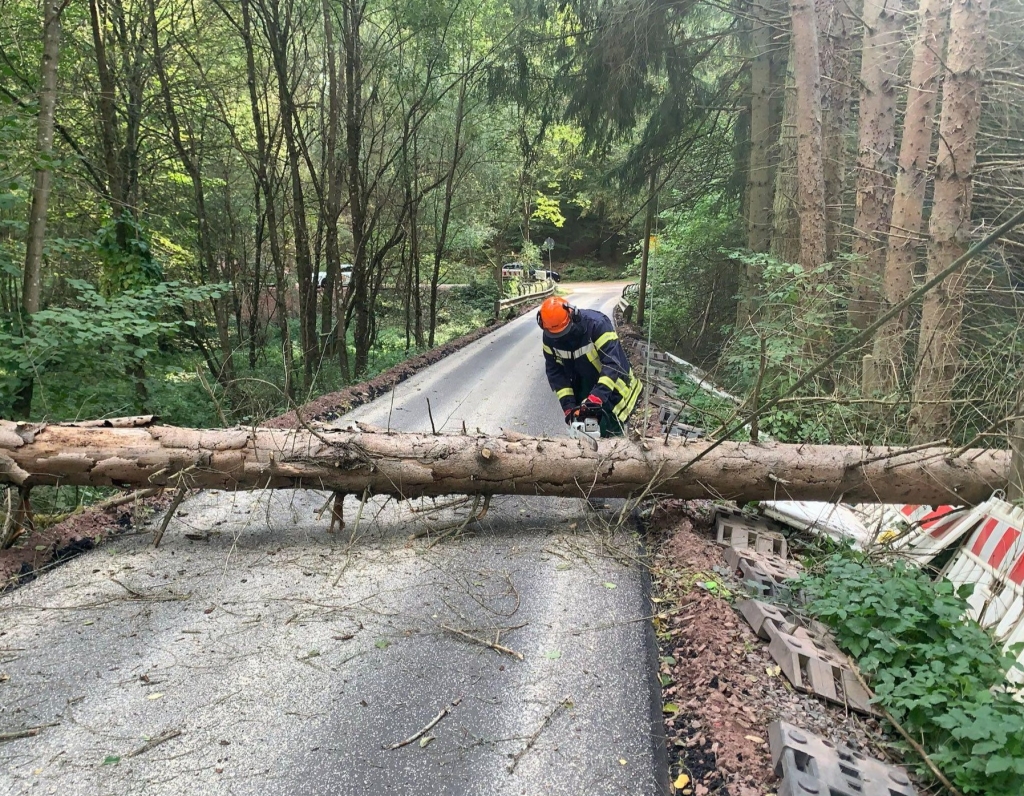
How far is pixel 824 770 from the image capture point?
2070 millimetres

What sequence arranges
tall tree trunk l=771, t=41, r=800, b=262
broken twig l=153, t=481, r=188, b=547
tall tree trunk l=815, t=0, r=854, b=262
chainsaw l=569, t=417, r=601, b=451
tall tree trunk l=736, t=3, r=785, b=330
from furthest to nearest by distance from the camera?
1. tall tree trunk l=736, t=3, r=785, b=330
2. tall tree trunk l=815, t=0, r=854, b=262
3. tall tree trunk l=771, t=41, r=800, b=262
4. chainsaw l=569, t=417, r=601, b=451
5. broken twig l=153, t=481, r=188, b=547

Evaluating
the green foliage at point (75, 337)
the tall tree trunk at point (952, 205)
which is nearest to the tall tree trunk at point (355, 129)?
the green foliage at point (75, 337)

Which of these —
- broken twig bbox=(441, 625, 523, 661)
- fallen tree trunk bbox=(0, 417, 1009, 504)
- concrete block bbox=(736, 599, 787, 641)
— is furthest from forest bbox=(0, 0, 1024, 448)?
broken twig bbox=(441, 625, 523, 661)

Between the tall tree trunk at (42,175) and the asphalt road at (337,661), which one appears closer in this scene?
the asphalt road at (337,661)

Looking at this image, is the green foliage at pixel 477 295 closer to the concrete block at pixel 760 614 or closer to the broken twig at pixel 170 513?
the broken twig at pixel 170 513

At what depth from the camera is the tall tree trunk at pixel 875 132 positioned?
694 cm

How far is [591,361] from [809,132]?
15.2 feet

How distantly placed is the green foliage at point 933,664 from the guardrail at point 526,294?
65.4 ft

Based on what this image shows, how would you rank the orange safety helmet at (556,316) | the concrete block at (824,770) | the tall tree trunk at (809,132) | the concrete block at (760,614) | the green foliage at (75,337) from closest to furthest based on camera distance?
1. the concrete block at (824,770)
2. the concrete block at (760,614)
3. the orange safety helmet at (556,316)
4. the green foliage at (75,337)
5. the tall tree trunk at (809,132)

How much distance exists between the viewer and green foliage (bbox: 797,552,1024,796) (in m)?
2.00

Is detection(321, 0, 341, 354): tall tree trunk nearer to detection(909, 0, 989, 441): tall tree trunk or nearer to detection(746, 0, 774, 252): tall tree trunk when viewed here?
detection(746, 0, 774, 252): tall tree trunk

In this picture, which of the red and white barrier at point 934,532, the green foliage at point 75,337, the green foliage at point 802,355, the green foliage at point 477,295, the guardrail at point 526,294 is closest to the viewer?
the red and white barrier at point 934,532

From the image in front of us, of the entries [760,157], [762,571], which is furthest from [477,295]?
[762,571]

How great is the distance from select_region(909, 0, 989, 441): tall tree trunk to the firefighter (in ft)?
9.37
